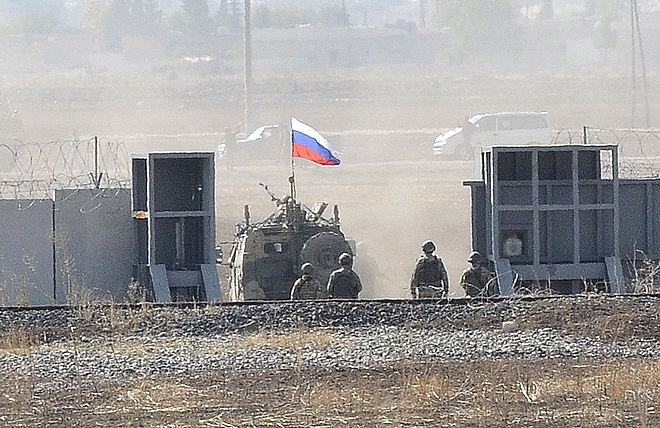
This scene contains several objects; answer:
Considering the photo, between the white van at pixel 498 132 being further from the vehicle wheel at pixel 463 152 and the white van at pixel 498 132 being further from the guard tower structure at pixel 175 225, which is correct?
the guard tower structure at pixel 175 225

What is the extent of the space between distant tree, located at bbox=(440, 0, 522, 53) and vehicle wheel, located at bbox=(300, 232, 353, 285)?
198 feet

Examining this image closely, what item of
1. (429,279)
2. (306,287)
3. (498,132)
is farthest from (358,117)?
(306,287)

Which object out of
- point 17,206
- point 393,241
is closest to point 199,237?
point 17,206

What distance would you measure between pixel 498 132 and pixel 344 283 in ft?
101

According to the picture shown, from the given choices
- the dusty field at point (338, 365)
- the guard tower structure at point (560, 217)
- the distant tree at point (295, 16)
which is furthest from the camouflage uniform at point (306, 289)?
the distant tree at point (295, 16)

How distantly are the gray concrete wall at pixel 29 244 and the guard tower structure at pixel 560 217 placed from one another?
19.0ft

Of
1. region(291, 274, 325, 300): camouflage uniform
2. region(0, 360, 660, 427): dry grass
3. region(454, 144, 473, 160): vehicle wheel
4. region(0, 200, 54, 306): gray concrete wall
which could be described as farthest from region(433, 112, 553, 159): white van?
region(0, 360, 660, 427): dry grass

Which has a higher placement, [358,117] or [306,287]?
[358,117]

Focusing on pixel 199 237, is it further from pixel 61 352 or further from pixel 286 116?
pixel 286 116

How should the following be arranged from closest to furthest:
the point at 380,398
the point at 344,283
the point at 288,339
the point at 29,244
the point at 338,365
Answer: the point at 380,398 → the point at 338,365 → the point at 288,339 → the point at 344,283 → the point at 29,244

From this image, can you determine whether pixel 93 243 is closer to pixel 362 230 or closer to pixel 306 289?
pixel 306 289

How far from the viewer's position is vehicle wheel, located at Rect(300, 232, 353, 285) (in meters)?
19.2

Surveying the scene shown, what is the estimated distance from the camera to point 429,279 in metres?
17.2

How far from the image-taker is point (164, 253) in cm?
1930
